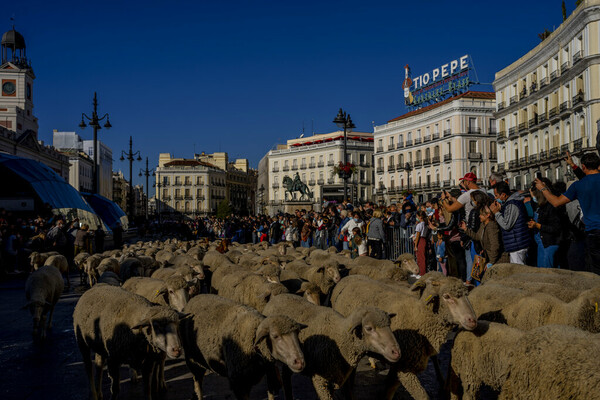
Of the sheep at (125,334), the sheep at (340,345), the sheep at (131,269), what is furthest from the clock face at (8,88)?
the sheep at (340,345)

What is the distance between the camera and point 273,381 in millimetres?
5324

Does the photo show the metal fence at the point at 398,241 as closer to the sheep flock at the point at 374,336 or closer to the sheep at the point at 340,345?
the sheep flock at the point at 374,336

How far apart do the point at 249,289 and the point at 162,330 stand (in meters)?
2.96

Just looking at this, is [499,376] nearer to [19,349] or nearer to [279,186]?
[19,349]

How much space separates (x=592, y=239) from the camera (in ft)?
18.9

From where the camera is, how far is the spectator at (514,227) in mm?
7643

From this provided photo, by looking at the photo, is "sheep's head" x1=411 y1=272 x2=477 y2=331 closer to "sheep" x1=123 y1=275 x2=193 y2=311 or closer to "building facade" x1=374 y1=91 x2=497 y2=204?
"sheep" x1=123 y1=275 x2=193 y2=311

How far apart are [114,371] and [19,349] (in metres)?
3.17

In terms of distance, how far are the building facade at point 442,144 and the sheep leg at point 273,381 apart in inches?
1997

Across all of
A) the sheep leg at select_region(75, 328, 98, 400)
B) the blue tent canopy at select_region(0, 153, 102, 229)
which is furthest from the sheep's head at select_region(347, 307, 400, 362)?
the blue tent canopy at select_region(0, 153, 102, 229)

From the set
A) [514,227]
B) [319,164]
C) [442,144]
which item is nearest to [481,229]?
[514,227]

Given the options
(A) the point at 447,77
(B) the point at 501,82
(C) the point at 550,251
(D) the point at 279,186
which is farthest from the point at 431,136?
(C) the point at 550,251

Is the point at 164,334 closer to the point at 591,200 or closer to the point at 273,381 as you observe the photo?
the point at 273,381

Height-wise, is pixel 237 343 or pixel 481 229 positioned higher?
pixel 481 229
